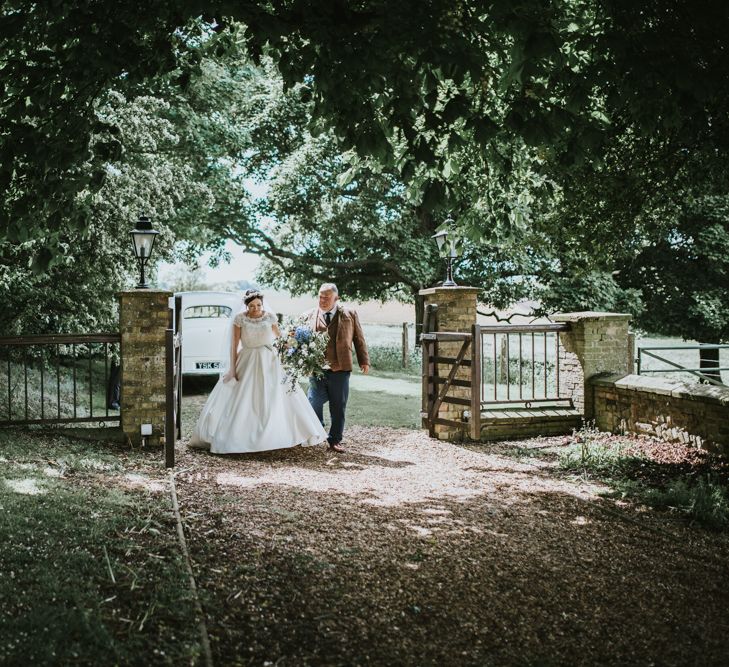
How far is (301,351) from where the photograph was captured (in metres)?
8.31

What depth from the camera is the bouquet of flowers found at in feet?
27.1

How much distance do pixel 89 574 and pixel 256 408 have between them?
476 centimetres

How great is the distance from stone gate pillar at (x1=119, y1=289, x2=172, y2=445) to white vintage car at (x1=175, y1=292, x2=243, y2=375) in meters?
6.43

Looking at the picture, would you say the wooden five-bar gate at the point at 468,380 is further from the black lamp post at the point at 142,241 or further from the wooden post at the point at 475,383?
the black lamp post at the point at 142,241

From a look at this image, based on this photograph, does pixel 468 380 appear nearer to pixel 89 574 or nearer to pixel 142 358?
pixel 142 358

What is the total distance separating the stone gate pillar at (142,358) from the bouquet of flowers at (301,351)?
4.92 ft

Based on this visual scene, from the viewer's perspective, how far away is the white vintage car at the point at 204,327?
49.2ft

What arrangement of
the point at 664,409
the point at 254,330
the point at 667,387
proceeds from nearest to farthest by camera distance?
1. the point at 667,387
2. the point at 664,409
3. the point at 254,330

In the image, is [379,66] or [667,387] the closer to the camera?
[379,66]

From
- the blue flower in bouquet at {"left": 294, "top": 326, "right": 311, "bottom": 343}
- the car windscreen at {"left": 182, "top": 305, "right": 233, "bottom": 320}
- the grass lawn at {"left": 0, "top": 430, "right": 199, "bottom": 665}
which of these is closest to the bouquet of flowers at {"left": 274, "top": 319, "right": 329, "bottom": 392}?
the blue flower in bouquet at {"left": 294, "top": 326, "right": 311, "bottom": 343}

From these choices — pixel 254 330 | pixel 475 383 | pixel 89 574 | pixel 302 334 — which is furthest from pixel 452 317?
pixel 89 574

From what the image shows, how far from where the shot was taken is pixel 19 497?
5207 mm

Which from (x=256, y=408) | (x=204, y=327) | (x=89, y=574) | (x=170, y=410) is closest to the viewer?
(x=89, y=574)

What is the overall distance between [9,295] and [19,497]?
21.7 ft
